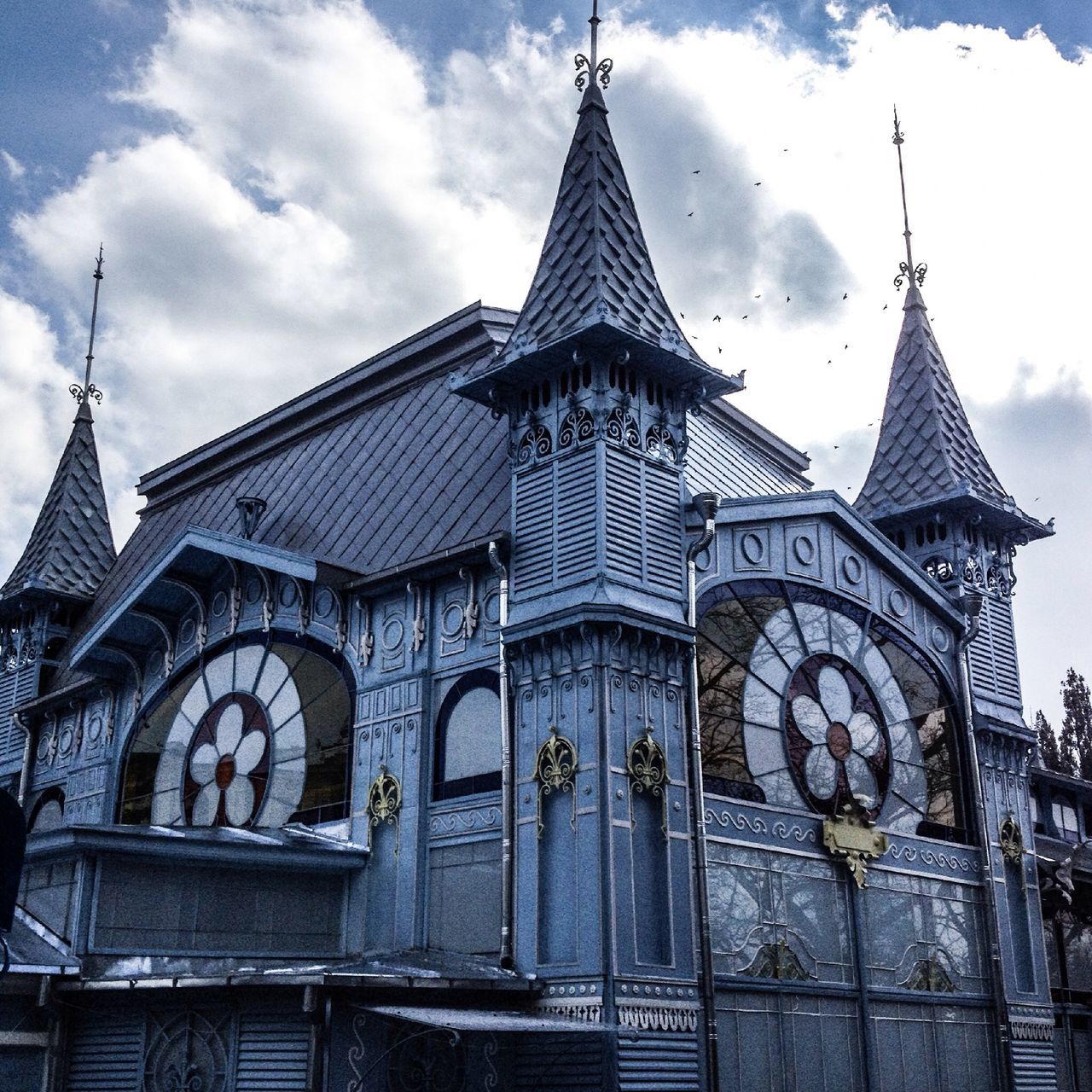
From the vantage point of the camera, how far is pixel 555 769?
65.5 feet

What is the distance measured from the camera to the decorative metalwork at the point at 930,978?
23938mm

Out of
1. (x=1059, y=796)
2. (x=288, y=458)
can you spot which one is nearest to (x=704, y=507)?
(x=288, y=458)

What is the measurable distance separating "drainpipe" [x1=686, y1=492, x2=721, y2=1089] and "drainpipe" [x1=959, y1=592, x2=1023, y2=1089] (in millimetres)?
7276

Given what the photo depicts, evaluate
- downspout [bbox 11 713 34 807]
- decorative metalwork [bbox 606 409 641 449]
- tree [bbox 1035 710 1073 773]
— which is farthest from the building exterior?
tree [bbox 1035 710 1073 773]

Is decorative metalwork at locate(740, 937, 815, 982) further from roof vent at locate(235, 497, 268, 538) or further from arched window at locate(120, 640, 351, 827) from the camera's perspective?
roof vent at locate(235, 497, 268, 538)

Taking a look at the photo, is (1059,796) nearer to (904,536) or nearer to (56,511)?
(904,536)

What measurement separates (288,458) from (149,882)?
471 inches

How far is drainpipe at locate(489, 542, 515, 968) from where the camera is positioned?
1977 centimetres

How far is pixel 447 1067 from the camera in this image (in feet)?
61.4

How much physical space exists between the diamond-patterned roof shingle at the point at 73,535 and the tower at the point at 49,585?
20mm

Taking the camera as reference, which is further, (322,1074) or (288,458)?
(288,458)

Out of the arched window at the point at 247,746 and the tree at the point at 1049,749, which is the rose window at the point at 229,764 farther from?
the tree at the point at 1049,749

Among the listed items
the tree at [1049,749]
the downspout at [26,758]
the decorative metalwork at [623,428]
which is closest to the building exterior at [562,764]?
the decorative metalwork at [623,428]

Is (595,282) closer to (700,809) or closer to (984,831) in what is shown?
(700,809)
